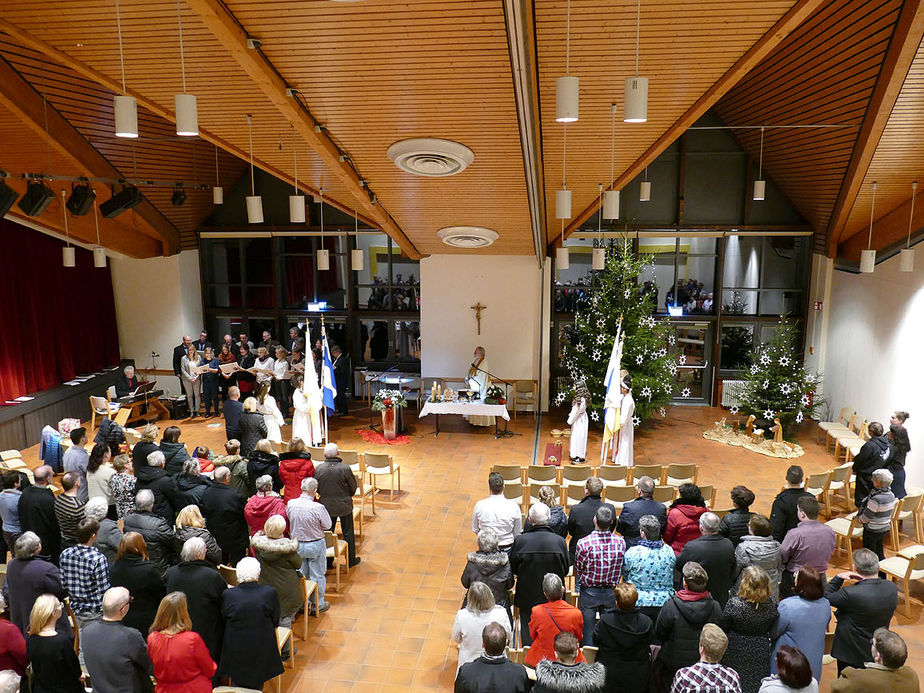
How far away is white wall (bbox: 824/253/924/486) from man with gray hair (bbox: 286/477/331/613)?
28.2 ft

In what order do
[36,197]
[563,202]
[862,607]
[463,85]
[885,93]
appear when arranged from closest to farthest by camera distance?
[862,607], [463,85], [563,202], [885,93], [36,197]

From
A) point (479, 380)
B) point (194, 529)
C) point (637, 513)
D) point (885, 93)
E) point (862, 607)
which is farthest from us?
point (479, 380)

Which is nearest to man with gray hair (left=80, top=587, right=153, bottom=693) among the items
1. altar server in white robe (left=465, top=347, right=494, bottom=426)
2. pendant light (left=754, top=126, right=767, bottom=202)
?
altar server in white robe (left=465, top=347, right=494, bottom=426)

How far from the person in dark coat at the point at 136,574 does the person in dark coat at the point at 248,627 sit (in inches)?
23.1

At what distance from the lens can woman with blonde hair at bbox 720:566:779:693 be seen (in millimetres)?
4828

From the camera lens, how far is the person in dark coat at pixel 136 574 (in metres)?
5.18

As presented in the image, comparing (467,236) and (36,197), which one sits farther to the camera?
(467,236)

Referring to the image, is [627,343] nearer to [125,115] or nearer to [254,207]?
[254,207]

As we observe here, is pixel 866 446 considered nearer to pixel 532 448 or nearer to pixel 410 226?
pixel 532 448

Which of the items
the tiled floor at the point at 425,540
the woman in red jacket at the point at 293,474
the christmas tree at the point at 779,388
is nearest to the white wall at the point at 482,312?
the tiled floor at the point at 425,540

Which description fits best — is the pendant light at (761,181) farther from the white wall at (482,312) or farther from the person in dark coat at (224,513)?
the person in dark coat at (224,513)

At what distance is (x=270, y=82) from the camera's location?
22.0ft

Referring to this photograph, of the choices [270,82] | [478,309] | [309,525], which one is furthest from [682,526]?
[478,309]

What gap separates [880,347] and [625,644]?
9.41 m
